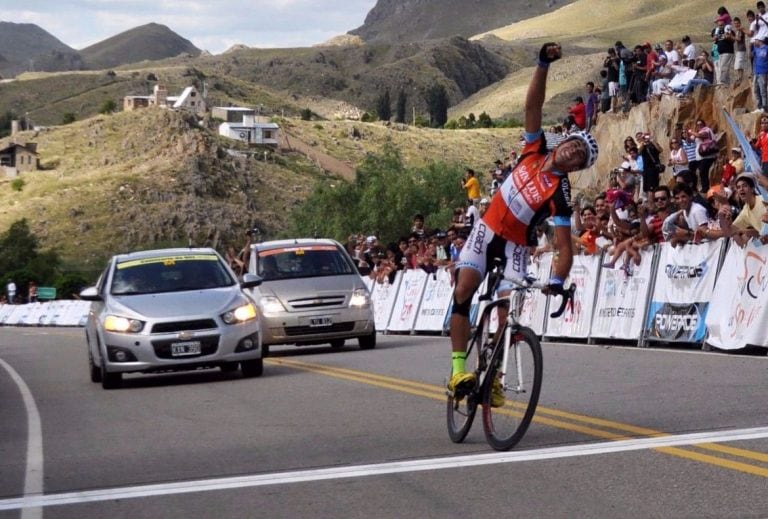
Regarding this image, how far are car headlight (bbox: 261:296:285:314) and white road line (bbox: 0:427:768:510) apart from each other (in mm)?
13456

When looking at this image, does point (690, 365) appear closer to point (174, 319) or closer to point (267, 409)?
point (267, 409)

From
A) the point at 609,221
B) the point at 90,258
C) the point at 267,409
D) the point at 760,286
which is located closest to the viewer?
the point at 267,409

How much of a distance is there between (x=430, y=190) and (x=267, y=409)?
98730mm

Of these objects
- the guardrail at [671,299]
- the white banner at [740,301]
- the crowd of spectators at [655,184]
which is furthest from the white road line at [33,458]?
the white banner at [740,301]

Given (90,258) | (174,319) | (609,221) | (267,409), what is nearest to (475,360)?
(267,409)

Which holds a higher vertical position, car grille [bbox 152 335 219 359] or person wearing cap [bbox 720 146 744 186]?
person wearing cap [bbox 720 146 744 186]

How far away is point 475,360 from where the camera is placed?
384 inches

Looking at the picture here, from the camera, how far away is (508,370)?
938cm

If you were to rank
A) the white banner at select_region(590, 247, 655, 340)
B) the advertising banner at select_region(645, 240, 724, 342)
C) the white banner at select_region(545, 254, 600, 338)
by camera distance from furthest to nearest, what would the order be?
1. the white banner at select_region(545, 254, 600, 338)
2. the white banner at select_region(590, 247, 655, 340)
3. the advertising banner at select_region(645, 240, 724, 342)

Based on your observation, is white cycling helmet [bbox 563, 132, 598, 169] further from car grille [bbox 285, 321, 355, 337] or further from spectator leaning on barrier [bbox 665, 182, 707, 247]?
car grille [bbox 285, 321, 355, 337]

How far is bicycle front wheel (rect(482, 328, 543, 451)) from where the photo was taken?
920cm

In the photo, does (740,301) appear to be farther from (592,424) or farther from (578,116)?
(578,116)

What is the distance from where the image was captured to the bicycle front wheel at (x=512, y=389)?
9195 mm

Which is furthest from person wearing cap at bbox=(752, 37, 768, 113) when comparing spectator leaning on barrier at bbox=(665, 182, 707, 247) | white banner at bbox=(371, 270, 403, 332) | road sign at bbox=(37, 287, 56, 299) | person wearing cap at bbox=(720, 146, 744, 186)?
road sign at bbox=(37, 287, 56, 299)
